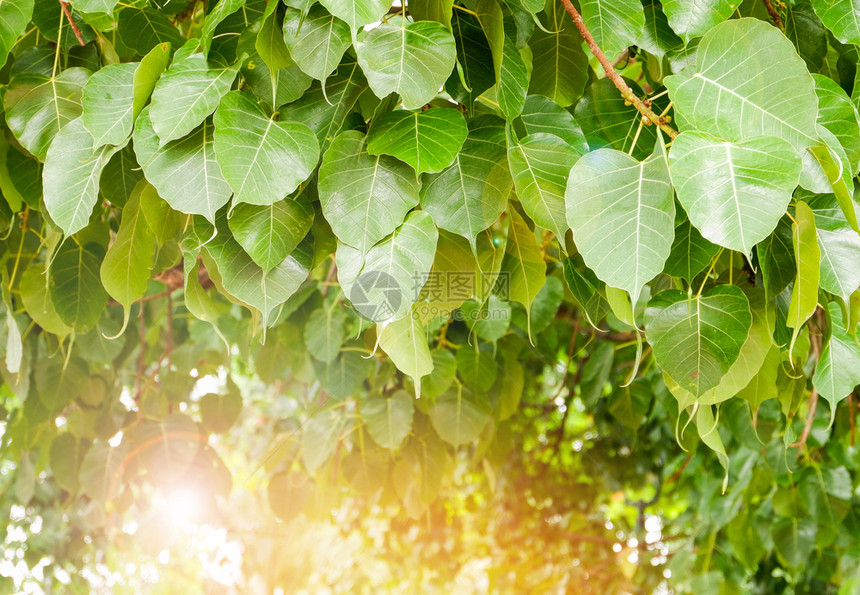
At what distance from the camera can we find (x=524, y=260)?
613mm

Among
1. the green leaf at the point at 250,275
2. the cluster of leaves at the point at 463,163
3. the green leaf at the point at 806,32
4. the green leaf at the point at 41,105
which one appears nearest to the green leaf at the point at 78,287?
the cluster of leaves at the point at 463,163

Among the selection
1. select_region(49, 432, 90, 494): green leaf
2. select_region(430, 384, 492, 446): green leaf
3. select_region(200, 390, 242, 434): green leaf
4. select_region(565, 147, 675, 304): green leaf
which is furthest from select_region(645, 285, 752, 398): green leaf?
select_region(49, 432, 90, 494): green leaf

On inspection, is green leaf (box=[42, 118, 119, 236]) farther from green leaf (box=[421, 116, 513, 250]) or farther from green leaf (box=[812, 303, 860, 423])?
green leaf (box=[812, 303, 860, 423])

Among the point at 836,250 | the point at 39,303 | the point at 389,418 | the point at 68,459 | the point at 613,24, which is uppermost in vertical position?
the point at 613,24

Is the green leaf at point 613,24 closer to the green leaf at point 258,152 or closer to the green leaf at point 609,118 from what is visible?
the green leaf at point 609,118

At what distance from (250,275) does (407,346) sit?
5.3 inches

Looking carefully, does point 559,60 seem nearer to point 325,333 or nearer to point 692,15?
point 692,15

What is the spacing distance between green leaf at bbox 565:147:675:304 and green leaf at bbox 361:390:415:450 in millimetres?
879

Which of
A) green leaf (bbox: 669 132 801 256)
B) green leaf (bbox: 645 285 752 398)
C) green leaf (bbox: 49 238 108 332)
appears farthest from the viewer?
green leaf (bbox: 49 238 108 332)

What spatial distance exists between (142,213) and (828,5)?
0.61 metres

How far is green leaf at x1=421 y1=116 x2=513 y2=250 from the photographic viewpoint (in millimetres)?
525

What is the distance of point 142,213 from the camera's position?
2.02 feet

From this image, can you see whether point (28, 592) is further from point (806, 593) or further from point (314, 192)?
point (806, 593)

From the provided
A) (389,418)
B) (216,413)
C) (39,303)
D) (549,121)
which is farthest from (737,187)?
(216,413)
